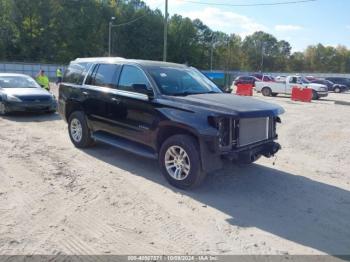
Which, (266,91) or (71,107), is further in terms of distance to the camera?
(266,91)

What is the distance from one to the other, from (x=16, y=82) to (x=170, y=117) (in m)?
10.1

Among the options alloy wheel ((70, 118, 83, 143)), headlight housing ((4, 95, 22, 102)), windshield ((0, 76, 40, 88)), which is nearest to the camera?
alloy wheel ((70, 118, 83, 143))

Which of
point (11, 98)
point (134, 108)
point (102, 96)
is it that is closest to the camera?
point (134, 108)

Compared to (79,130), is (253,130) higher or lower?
higher

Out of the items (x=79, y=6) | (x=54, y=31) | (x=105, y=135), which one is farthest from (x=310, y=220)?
(x=79, y=6)

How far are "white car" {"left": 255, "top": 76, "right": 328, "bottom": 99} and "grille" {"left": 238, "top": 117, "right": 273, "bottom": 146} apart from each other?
77.9ft

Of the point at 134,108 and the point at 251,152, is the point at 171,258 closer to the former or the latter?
the point at 251,152

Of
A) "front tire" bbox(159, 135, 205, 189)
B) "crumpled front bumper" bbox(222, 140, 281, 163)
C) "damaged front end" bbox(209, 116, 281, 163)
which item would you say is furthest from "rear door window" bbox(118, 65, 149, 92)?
"crumpled front bumper" bbox(222, 140, 281, 163)

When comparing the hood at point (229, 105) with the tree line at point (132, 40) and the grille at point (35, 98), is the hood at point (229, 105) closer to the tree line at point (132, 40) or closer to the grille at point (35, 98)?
the grille at point (35, 98)

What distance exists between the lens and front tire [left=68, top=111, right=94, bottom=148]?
26.7 ft

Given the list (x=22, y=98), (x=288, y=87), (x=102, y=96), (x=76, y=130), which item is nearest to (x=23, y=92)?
(x=22, y=98)

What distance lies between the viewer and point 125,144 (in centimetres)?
703

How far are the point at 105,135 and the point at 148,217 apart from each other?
3.09m

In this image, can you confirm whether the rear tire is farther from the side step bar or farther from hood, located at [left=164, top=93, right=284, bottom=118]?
hood, located at [left=164, top=93, right=284, bottom=118]
